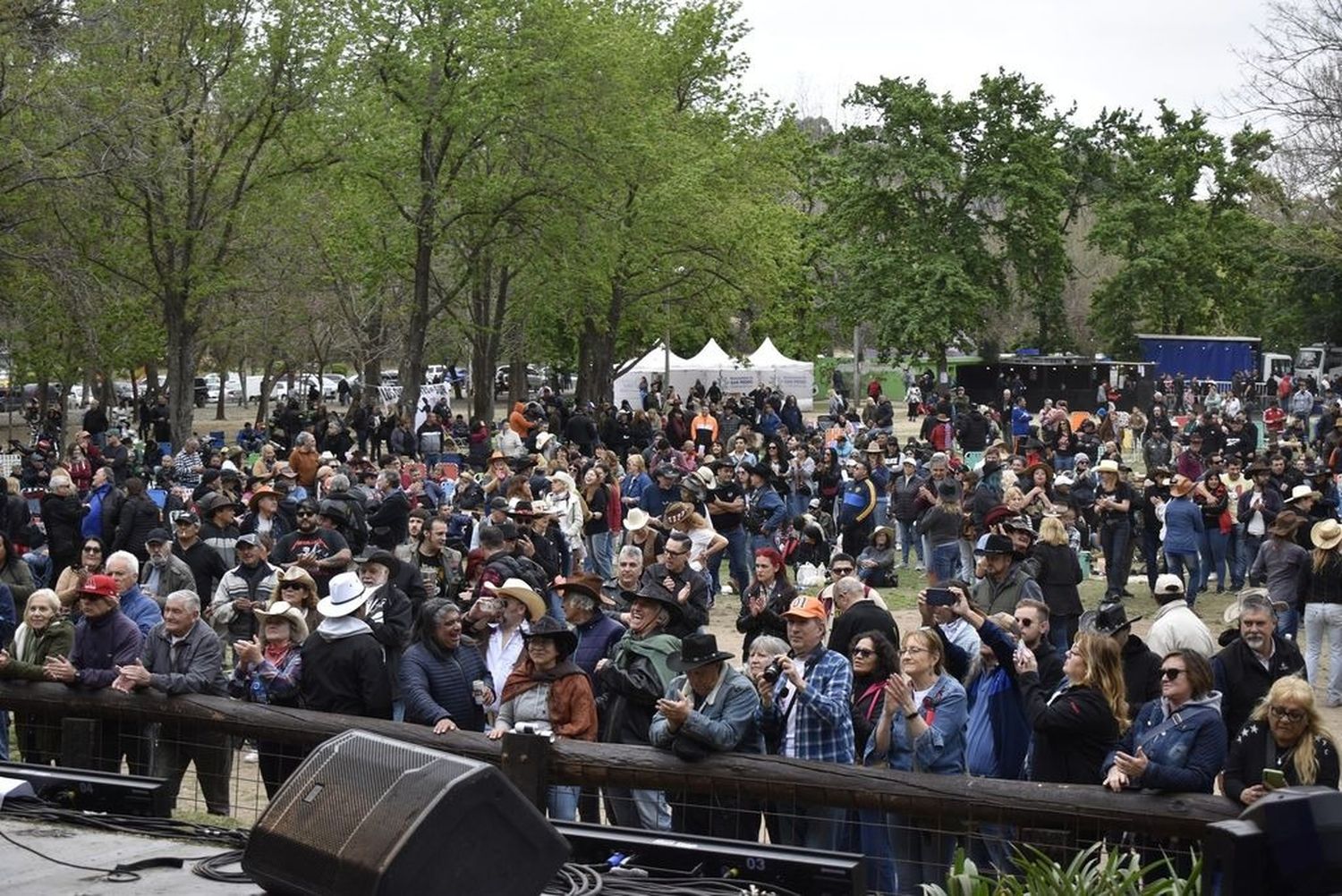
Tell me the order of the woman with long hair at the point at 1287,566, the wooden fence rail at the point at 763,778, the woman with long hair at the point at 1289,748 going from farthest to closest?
1. the woman with long hair at the point at 1287,566
2. the woman with long hair at the point at 1289,748
3. the wooden fence rail at the point at 763,778

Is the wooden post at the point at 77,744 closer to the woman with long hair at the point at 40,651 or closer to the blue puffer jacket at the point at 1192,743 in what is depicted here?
the woman with long hair at the point at 40,651

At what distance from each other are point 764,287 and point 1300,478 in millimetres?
27416

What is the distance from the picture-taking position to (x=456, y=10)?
34688 mm

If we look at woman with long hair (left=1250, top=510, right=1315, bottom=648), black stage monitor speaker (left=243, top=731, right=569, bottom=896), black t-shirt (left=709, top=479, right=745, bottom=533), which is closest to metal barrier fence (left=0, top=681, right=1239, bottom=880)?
black stage monitor speaker (left=243, top=731, right=569, bottom=896)

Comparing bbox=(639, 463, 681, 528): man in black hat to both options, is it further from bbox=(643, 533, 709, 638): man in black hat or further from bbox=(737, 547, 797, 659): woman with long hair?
bbox=(737, 547, 797, 659): woman with long hair

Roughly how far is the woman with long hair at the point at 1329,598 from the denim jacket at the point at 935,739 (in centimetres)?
655

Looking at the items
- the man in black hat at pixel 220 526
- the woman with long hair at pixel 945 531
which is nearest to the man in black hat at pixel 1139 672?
the man in black hat at pixel 220 526

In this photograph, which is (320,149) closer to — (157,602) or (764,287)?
(764,287)

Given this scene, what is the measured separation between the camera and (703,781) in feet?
24.1

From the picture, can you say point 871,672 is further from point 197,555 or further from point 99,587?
point 197,555

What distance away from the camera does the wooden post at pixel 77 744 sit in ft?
28.8

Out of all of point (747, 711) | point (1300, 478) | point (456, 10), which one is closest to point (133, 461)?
point (456, 10)

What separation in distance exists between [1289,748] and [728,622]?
11410mm

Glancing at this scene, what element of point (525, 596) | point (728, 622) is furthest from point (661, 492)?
point (525, 596)
